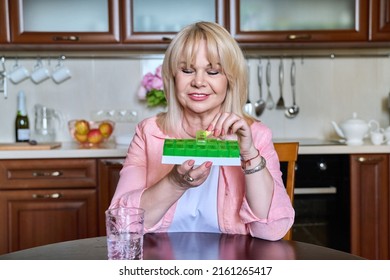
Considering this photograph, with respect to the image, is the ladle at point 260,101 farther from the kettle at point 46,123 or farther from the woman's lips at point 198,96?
the woman's lips at point 198,96

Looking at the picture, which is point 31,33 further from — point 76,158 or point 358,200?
point 358,200

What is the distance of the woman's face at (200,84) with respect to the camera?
133 cm

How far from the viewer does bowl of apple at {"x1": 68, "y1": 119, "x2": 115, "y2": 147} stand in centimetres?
265

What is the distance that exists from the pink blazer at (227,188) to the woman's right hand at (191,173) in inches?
6.6

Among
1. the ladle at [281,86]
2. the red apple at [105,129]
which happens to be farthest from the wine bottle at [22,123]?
the ladle at [281,86]

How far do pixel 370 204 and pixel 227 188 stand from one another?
4.41 feet

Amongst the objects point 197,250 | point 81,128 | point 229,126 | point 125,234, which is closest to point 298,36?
point 81,128

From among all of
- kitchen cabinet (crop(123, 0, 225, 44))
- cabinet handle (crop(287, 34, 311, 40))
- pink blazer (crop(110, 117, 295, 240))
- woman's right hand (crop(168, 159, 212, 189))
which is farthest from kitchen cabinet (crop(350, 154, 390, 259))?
woman's right hand (crop(168, 159, 212, 189))

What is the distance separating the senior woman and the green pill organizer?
16 cm

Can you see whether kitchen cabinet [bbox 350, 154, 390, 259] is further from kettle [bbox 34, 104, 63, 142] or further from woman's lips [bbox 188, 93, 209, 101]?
kettle [bbox 34, 104, 63, 142]

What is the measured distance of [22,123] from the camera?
→ 9.28 feet
